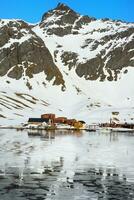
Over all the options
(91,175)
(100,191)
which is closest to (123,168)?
(91,175)

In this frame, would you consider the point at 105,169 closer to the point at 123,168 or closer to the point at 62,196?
the point at 123,168

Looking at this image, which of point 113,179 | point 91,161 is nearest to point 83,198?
point 113,179

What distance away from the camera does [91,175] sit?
142 ft

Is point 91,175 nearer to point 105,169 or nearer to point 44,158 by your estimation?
point 105,169

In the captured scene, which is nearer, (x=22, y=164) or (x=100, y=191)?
(x=100, y=191)

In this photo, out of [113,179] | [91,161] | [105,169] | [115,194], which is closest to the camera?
[115,194]

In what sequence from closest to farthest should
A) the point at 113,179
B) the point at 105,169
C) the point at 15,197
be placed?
the point at 15,197 < the point at 113,179 < the point at 105,169

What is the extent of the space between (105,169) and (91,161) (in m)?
8.19

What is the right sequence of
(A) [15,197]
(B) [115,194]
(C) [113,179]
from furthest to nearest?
(C) [113,179] < (B) [115,194] < (A) [15,197]

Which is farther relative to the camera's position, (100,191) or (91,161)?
(91,161)

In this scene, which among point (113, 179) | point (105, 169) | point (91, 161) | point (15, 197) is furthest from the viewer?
point (91, 161)

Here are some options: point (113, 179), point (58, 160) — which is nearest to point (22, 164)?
point (58, 160)

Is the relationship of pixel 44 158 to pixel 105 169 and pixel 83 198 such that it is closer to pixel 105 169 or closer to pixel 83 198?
pixel 105 169

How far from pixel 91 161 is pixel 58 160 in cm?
390
